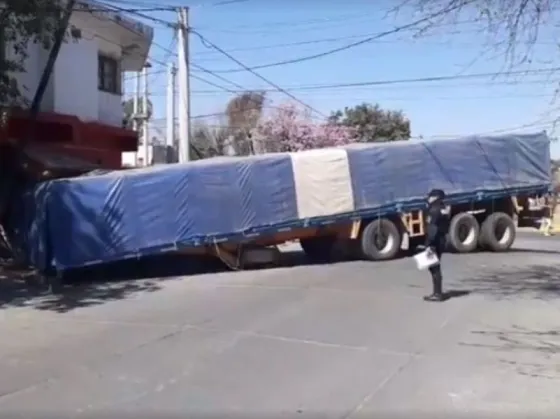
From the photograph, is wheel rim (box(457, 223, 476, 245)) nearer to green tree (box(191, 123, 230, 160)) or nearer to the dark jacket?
the dark jacket

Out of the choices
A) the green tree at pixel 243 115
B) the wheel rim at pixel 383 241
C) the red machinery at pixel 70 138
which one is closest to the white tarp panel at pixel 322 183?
the wheel rim at pixel 383 241

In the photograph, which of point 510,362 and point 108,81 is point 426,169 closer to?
point 108,81

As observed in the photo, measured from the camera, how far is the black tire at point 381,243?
69.6ft

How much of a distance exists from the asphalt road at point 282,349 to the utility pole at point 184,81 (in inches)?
383

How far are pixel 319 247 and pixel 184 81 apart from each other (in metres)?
7.02

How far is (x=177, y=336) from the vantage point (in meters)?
11.0

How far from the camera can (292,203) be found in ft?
66.6

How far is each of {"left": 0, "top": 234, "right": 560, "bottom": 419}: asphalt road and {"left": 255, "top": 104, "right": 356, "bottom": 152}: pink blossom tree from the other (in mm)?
39041

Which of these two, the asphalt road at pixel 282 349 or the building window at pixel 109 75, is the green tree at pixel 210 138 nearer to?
the building window at pixel 109 75

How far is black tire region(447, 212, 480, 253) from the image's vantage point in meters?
22.7

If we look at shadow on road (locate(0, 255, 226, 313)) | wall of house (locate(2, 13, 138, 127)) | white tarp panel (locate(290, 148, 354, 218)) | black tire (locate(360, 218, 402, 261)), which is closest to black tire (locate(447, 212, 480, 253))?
black tire (locate(360, 218, 402, 261))

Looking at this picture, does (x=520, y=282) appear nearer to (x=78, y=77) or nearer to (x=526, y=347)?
(x=526, y=347)

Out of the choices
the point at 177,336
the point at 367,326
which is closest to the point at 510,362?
the point at 367,326

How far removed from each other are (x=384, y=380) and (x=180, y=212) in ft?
35.9
